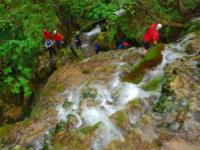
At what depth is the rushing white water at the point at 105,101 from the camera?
1070cm

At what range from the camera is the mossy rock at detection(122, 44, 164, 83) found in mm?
13219

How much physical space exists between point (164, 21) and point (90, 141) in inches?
347

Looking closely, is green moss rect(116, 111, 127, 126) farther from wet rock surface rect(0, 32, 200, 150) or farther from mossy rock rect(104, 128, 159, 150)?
mossy rock rect(104, 128, 159, 150)

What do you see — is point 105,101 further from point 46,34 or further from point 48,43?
point 48,43

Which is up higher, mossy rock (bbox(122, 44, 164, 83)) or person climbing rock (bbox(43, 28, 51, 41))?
person climbing rock (bbox(43, 28, 51, 41))

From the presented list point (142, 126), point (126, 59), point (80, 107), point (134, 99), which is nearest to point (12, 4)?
point (126, 59)

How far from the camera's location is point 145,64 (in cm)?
1341

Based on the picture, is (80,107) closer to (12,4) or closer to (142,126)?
(142,126)

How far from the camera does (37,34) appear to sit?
15.8 meters

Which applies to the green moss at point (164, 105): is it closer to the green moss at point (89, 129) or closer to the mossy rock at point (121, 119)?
the mossy rock at point (121, 119)

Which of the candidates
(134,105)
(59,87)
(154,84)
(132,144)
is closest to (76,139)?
(132,144)

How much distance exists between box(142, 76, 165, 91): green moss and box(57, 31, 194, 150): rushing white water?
213mm

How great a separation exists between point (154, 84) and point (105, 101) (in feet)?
6.40

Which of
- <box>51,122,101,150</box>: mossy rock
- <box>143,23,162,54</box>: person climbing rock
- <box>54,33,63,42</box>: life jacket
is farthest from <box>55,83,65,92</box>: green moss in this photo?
<box>143,23,162,54</box>: person climbing rock
